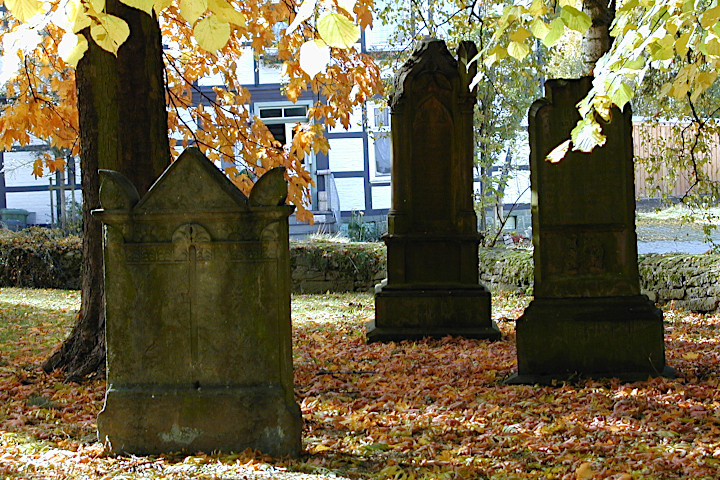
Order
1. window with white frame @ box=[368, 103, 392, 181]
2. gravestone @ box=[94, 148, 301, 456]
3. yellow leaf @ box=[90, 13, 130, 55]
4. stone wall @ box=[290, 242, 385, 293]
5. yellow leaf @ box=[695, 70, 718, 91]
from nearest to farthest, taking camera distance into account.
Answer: yellow leaf @ box=[90, 13, 130, 55] → gravestone @ box=[94, 148, 301, 456] → yellow leaf @ box=[695, 70, 718, 91] → stone wall @ box=[290, 242, 385, 293] → window with white frame @ box=[368, 103, 392, 181]

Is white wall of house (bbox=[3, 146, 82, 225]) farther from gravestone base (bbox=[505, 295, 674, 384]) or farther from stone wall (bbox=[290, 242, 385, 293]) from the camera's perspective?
gravestone base (bbox=[505, 295, 674, 384])

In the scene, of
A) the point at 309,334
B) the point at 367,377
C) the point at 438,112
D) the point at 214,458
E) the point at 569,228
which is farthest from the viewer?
the point at 309,334

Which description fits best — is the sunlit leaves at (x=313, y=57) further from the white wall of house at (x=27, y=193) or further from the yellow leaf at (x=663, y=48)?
the white wall of house at (x=27, y=193)

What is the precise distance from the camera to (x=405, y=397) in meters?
5.42

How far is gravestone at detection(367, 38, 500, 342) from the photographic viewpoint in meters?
8.20

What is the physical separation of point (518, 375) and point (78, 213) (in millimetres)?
17988

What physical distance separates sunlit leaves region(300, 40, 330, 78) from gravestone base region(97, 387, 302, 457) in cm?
202

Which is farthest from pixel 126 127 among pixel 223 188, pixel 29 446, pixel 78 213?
pixel 78 213

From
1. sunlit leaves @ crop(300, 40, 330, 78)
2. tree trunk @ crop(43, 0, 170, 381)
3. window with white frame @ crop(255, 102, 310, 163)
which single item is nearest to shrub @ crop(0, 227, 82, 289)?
tree trunk @ crop(43, 0, 170, 381)

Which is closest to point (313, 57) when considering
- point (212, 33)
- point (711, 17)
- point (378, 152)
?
point (212, 33)

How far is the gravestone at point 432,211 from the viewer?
26.9 feet

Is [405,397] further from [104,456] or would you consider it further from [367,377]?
[104,456]

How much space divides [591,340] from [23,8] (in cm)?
455

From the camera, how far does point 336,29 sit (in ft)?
8.27
